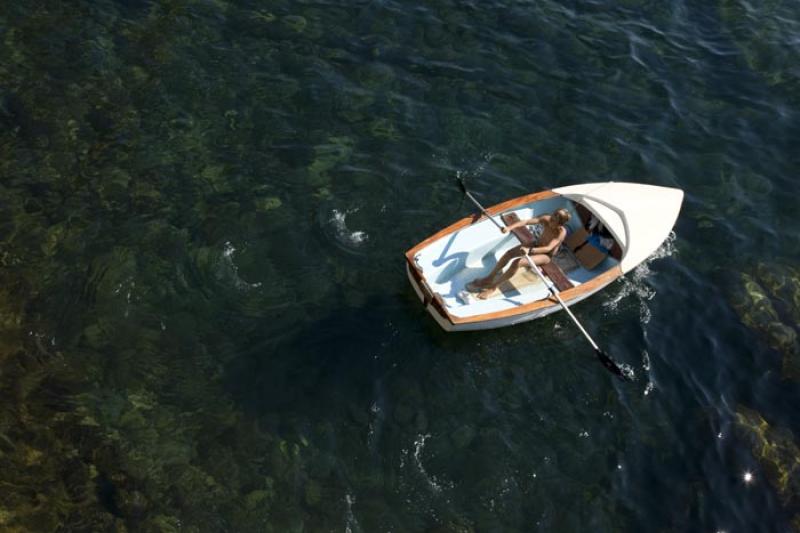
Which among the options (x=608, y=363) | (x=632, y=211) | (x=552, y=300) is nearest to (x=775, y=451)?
(x=608, y=363)

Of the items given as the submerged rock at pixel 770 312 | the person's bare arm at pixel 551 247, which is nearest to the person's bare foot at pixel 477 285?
the person's bare arm at pixel 551 247

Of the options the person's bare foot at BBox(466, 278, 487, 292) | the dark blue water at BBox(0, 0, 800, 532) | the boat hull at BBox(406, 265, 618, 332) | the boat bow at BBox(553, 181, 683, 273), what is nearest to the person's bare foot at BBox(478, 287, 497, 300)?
the person's bare foot at BBox(466, 278, 487, 292)

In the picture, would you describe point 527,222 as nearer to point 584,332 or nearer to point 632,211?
point 632,211

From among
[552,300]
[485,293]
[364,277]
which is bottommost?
[364,277]

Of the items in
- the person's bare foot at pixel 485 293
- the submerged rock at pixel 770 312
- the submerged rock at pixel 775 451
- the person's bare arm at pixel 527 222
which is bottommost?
the submerged rock at pixel 775 451

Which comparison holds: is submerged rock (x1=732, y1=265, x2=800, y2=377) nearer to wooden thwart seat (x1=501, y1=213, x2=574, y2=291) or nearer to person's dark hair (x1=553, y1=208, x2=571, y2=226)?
wooden thwart seat (x1=501, y1=213, x2=574, y2=291)

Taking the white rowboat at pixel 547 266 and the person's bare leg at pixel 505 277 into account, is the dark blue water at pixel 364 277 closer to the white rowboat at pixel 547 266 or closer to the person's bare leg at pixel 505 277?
the white rowboat at pixel 547 266

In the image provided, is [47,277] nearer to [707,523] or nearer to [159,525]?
[159,525]
